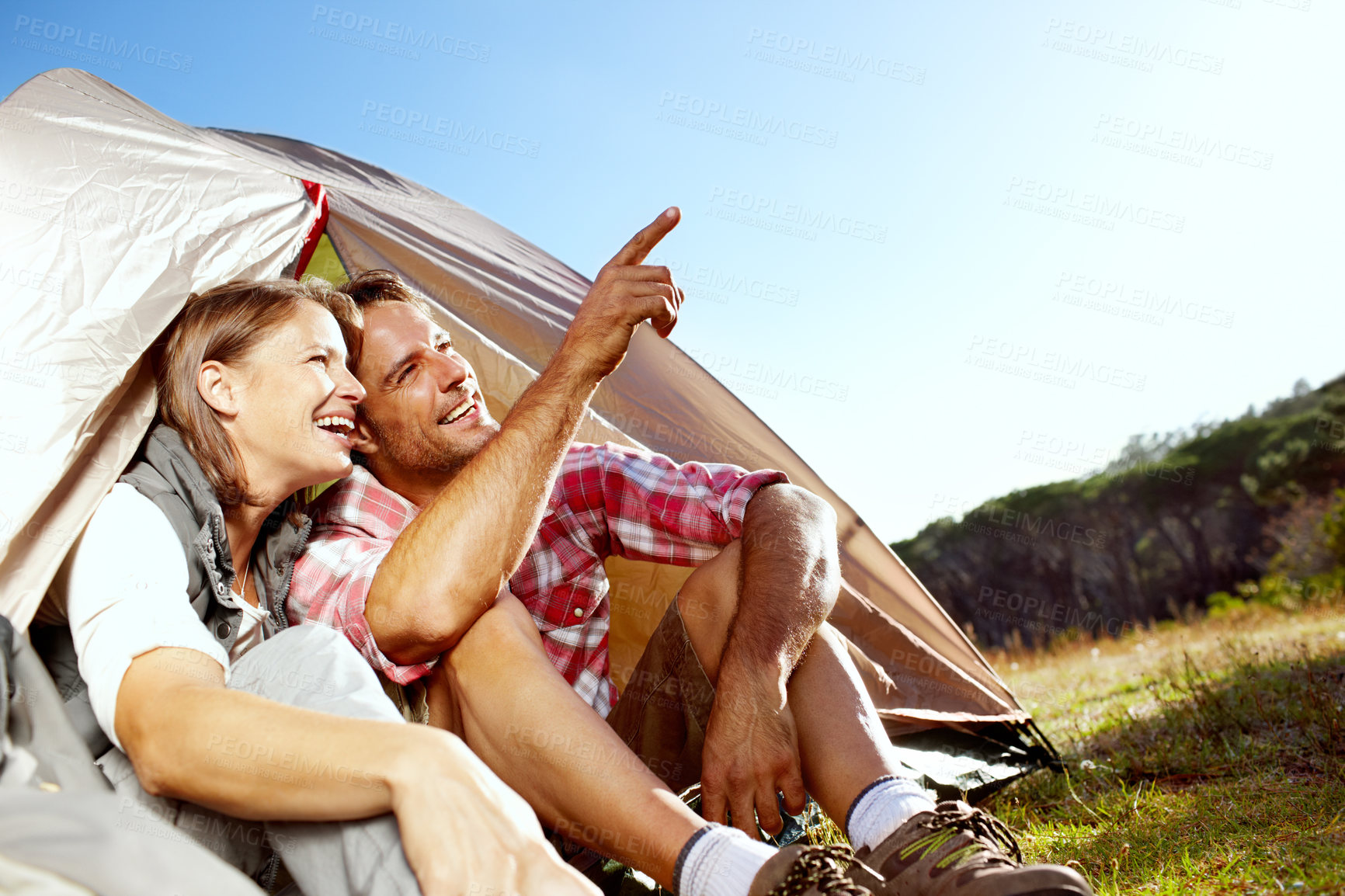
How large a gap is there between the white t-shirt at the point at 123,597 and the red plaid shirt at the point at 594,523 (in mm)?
438

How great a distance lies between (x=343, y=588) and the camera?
1.39m

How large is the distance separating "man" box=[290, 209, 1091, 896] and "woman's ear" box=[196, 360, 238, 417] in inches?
11.3

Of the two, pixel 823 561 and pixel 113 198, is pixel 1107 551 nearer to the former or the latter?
pixel 823 561

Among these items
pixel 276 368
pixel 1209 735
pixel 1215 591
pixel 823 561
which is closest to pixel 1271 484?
pixel 1215 591

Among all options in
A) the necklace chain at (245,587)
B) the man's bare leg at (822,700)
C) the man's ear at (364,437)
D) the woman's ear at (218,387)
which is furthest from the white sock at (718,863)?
the man's ear at (364,437)

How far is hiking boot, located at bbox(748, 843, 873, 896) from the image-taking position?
3.09 ft

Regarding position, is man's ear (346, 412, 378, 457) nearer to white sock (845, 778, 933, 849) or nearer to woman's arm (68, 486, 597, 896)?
woman's arm (68, 486, 597, 896)

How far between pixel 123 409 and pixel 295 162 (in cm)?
122

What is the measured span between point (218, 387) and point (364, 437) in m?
0.42

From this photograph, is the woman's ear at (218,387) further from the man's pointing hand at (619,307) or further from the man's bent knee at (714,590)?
the man's bent knee at (714,590)

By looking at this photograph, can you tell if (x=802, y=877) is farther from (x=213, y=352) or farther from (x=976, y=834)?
(x=213, y=352)

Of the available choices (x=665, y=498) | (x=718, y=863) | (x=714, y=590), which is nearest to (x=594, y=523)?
(x=665, y=498)

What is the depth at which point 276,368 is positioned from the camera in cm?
147

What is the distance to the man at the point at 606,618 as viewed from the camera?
1.14m
